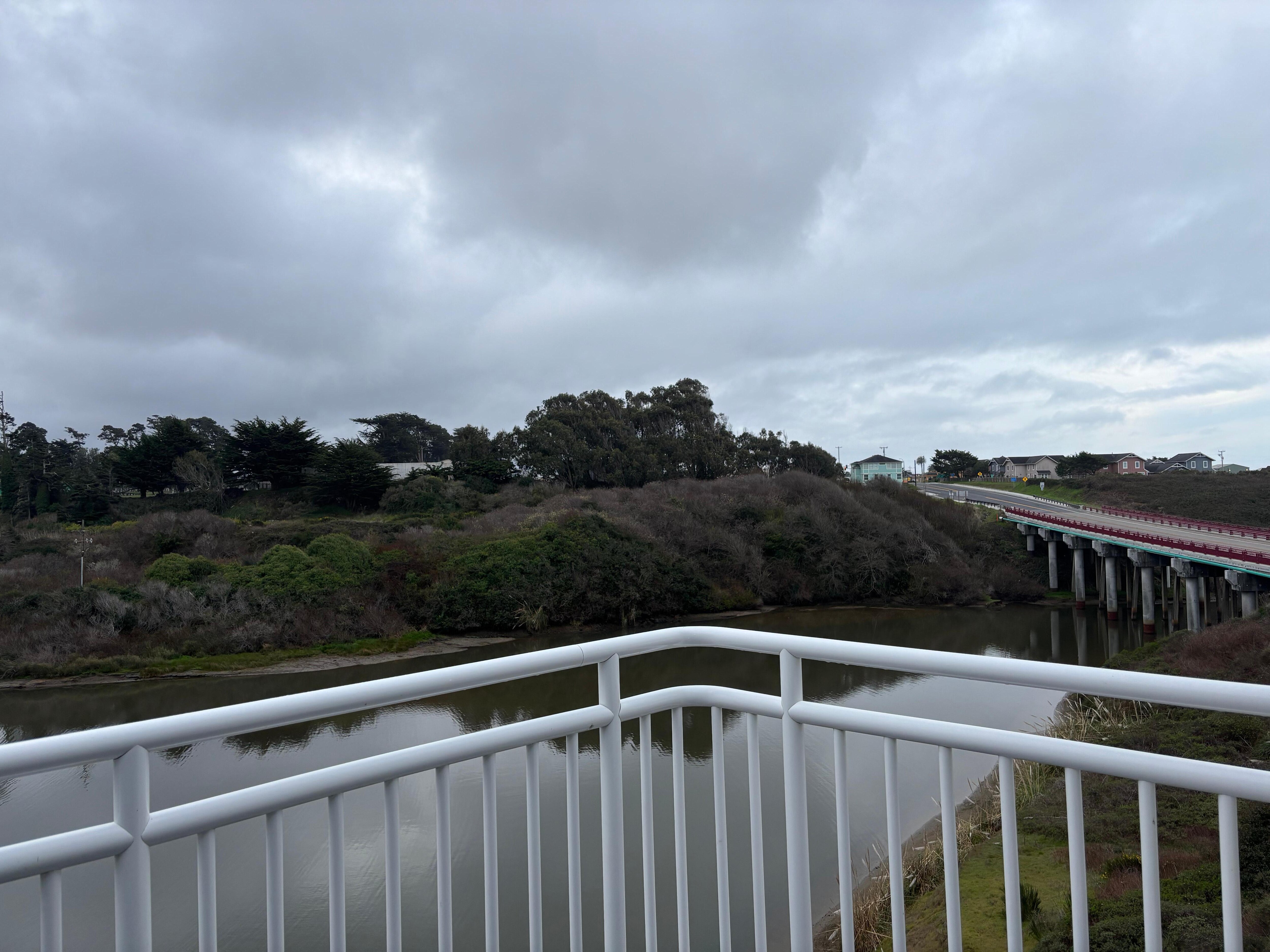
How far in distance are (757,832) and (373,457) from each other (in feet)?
80.5

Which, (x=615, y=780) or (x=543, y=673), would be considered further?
(x=615, y=780)

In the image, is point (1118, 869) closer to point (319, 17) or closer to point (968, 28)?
point (968, 28)

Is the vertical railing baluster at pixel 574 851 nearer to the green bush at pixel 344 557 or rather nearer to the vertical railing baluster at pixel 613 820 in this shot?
the vertical railing baluster at pixel 613 820

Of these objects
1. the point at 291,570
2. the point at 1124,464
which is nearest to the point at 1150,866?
the point at 291,570

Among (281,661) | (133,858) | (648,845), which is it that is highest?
(133,858)

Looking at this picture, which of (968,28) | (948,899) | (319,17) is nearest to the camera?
(948,899)

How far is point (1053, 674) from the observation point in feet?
3.55

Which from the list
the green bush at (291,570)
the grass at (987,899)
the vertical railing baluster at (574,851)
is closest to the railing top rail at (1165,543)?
the grass at (987,899)

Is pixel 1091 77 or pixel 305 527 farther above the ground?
pixel 1091 77

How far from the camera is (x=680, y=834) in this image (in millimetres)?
1529

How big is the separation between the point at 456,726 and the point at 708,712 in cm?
335

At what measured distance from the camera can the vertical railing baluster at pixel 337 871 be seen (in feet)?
3.59

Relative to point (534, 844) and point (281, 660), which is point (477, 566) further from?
point (534, 844)

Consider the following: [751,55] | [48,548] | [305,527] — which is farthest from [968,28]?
[48,548]
